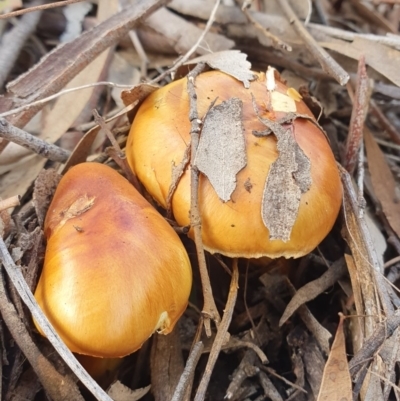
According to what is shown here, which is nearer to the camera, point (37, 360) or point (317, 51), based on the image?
point (37, 360)

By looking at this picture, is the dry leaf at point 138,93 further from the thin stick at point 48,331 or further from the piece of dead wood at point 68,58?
the thin stick at point 48,331

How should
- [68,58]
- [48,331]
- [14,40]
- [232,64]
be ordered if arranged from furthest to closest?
[14,40] < [68,58] < [232,64] < [48,331]

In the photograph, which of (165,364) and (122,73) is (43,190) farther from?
(122,73)

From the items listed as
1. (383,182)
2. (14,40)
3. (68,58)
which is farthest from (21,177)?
(383,182)

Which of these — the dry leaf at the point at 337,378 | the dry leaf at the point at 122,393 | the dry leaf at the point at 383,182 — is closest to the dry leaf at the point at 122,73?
the dry leaf at the point at 383,182

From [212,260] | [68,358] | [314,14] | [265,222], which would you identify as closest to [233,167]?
[265,222]

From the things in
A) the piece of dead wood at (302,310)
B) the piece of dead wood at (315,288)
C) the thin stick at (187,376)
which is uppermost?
the thin stick at (187,376)
